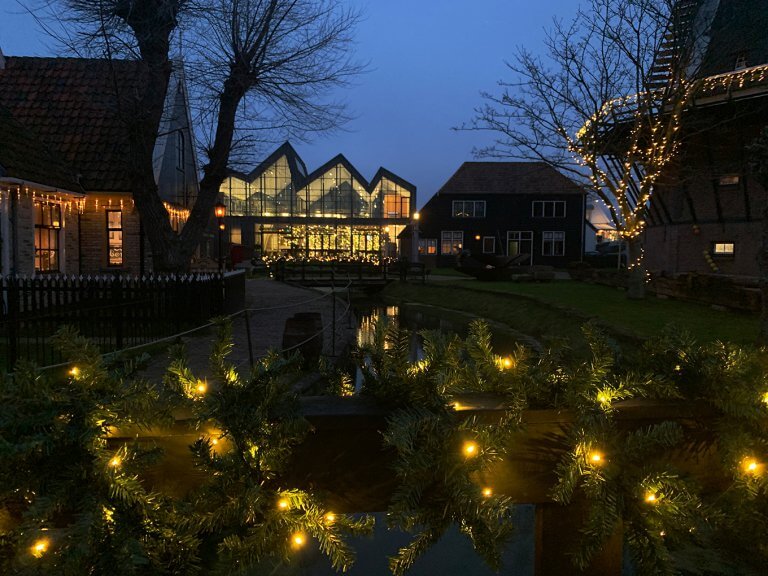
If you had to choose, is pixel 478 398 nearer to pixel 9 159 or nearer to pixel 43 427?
pixel 43 427

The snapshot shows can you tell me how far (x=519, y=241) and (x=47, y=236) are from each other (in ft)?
127

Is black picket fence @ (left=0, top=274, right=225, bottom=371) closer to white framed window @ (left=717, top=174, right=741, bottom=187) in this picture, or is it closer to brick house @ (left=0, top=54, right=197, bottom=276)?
brick house @ (left=0, top=54, right=197, bottom=276)

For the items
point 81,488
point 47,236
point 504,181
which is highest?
point 504,181

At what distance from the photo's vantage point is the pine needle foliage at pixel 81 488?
1757 millimetres

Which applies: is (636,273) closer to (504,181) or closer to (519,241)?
(519,241)

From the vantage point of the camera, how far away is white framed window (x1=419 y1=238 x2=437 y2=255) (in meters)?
48.4

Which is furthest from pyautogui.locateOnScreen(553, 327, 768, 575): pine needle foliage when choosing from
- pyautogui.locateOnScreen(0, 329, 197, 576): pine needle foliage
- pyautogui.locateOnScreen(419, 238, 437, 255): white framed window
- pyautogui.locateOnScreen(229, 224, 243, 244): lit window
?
pyautogui.locateOnScreen(229, 224, 243, 244): lit window

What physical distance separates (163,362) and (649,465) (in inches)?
333

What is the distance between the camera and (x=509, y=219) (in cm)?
4778

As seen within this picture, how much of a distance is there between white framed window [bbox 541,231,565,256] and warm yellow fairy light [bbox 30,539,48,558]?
48282 mm

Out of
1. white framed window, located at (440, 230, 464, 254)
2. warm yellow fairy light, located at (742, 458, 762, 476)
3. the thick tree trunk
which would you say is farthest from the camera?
white framed window, located at (440, 230, 464, 254)

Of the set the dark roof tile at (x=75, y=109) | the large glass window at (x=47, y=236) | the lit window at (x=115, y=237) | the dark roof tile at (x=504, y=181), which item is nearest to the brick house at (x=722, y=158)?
the dark roof tile at (x=75, y=109)

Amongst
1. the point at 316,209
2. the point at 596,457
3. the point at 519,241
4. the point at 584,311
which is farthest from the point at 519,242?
the point at 596,457

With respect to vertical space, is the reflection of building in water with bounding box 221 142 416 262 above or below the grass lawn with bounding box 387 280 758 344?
above
